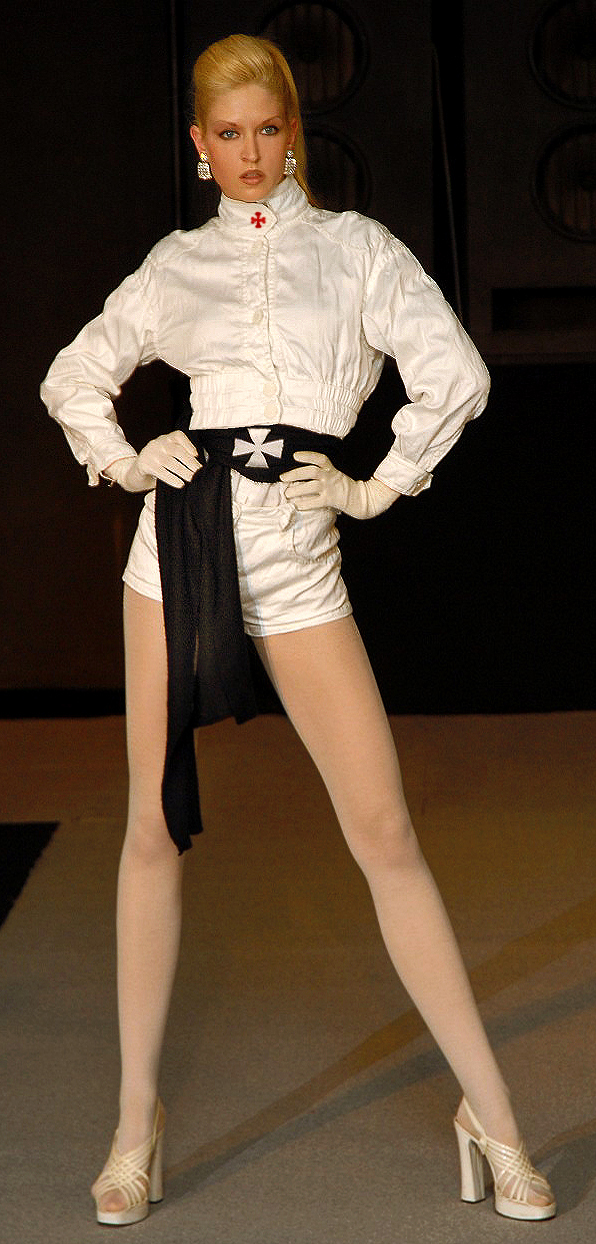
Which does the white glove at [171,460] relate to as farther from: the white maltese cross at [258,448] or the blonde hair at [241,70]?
the blonde hair at [241,70]

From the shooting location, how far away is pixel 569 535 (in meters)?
4.66

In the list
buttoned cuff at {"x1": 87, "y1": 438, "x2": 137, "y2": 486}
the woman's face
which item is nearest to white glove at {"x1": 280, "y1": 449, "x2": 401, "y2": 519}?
buttoned cuff at {"x1": 87, "y1": 438, "x2": 137, "y2": 486}

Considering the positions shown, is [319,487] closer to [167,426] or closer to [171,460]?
[171,460]

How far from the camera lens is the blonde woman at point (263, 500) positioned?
1.81 meters

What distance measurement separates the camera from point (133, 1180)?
1.91 meters

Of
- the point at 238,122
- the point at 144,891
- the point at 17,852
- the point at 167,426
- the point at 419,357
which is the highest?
the point at 238,122

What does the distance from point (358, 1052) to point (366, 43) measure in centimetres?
259

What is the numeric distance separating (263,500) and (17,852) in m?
1.84

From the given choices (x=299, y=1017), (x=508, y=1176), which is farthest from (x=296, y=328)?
(x=299, y=1017)

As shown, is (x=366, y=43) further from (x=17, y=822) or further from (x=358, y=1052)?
(x=358, y=1052)

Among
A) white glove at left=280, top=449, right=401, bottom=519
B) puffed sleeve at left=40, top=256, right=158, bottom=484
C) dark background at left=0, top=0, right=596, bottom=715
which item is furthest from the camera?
dark background at left=0, top=0, right=596, bottom=715

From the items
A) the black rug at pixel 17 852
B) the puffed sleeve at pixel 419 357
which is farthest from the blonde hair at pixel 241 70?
the black rug at pixel 17 852

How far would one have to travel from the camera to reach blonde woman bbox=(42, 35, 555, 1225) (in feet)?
5.95

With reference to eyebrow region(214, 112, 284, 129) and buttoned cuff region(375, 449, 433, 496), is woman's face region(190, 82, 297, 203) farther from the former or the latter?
buttoned cuff region(375, 449, 433, 496)
